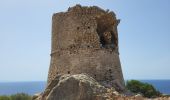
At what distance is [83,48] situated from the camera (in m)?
20.6

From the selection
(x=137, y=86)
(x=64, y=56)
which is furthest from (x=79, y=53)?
(x=137, y=86)

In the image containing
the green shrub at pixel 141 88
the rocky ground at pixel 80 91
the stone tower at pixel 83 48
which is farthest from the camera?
the green shrub at pixel 141 88

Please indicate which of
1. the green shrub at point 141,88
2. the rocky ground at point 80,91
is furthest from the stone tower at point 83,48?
the green shrub at point 141,88

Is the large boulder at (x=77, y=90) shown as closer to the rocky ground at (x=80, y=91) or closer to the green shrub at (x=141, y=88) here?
the rocky ground at (x=80, y=91)

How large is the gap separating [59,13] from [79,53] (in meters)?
2.81

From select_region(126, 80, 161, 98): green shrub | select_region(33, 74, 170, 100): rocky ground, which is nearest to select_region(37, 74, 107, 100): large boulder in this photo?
select_region(33, 74, 170, 100): rocky ground

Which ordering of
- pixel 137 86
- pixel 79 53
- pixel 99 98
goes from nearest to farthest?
pixel 99 98 → pixel 79 53 → pixel 137 86

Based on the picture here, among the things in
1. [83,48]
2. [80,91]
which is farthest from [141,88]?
[80,91]

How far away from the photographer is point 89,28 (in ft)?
68.4

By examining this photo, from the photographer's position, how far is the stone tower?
20.4 meters

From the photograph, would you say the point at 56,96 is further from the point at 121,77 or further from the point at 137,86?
the point at 137,86

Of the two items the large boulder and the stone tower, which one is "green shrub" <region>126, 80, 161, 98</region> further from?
the large boulder

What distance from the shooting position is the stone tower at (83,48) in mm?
20438

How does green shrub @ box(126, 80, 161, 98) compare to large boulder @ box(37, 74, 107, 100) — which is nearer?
large boulder @ box(37, 74, 107, 100)
